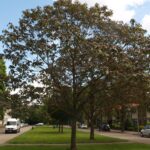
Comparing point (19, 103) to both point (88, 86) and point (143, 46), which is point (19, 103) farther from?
point (143, 46)

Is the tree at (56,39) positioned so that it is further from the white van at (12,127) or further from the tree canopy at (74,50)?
the white van at (12,127)

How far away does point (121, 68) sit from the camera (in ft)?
84.7

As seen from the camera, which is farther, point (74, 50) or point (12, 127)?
point (12, 127)

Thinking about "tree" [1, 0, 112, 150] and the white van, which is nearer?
"tree" [1, 0, 112, 150]

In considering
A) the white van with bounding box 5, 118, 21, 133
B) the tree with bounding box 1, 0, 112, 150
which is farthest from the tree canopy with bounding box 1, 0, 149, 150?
the white van with bounding box 5, 118, 21, 133

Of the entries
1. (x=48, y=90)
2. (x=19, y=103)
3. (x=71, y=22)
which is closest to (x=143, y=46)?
(x=71, y=22)

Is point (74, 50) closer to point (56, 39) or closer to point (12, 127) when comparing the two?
point (56, 39)

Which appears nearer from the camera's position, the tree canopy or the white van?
the tree canopy

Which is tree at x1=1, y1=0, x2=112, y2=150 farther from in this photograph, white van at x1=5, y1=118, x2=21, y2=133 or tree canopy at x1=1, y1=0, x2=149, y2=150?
white van at x1=5, y1=118, x2=21, y2=133

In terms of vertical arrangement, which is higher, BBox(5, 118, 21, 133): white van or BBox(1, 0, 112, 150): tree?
BBox(1, 0, 112, 150): tree

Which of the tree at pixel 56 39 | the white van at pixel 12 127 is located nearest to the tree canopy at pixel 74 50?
the tree at pixel 56 39

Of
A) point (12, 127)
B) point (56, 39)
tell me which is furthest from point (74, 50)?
point (12, 127)

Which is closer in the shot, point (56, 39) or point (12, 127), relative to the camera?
point (56, 39)

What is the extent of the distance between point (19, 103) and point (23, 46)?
3.55m
